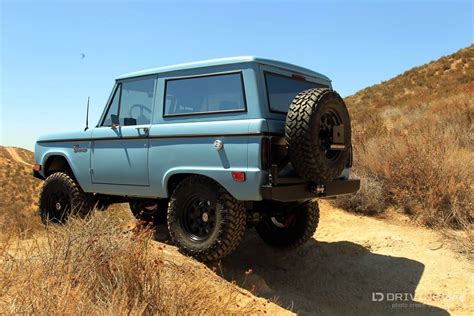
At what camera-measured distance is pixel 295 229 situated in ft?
20.1

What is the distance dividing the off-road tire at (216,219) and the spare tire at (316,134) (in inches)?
32.6

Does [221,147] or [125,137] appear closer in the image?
[221,147]

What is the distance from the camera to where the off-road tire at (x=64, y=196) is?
637cm

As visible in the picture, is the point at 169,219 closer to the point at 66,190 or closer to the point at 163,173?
the point at 163,173

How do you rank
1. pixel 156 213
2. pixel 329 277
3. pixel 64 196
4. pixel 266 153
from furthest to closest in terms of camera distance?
pixel 156 213 < pixel 64 196 < pixel 329 277 < pixel 266 153

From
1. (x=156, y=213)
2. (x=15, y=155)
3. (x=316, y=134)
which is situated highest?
(x=316, y=134)

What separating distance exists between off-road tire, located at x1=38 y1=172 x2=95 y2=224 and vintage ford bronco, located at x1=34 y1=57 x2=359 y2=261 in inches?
12.9

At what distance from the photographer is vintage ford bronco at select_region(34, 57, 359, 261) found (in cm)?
441

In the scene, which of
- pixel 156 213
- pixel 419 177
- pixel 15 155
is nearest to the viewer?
pixel 156 213

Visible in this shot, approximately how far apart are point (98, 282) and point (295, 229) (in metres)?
3.40

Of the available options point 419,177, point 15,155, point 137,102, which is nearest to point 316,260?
point 419,177

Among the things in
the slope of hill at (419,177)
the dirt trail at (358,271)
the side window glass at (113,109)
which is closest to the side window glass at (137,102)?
the side window glass at (113,109)

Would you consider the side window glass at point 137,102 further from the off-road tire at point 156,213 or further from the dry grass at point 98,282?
the dry grass at point 98,282

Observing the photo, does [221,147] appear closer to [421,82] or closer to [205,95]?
[205,95]
